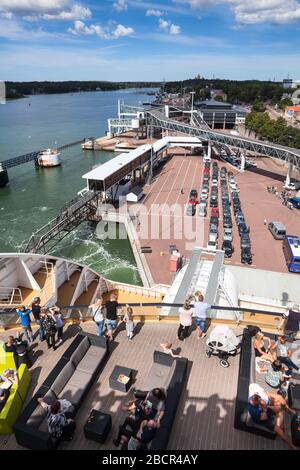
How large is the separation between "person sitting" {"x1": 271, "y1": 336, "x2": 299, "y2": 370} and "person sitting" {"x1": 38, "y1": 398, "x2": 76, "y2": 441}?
5.30 m

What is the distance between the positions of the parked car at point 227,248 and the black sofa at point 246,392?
19.7 metres

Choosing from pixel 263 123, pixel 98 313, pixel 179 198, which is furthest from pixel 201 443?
pixel 263 123

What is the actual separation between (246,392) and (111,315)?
13.9ft

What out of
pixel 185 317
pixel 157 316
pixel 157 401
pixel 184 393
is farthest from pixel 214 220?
pixel 157 401

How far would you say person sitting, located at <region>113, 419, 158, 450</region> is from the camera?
6.02 metres

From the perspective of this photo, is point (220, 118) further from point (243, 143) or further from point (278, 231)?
point (278, 231)

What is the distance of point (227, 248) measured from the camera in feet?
91.9

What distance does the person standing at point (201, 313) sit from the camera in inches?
361

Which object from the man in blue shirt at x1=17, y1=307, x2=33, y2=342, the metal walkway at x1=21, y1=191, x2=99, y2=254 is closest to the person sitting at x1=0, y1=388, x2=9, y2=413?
the man in blue shirt at x1=17, y1=307, x2=33, y2=342

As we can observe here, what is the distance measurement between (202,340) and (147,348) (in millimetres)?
1728

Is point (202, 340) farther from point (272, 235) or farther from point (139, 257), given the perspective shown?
point (272, 235)

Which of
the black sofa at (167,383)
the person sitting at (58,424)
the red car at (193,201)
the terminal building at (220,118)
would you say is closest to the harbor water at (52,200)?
the red car at (193,201)

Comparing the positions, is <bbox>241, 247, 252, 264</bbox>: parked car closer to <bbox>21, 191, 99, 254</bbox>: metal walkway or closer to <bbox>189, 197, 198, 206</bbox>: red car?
<bbox>189, 197, 198, 206</bbox>: red car

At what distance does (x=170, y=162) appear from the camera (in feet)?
206
